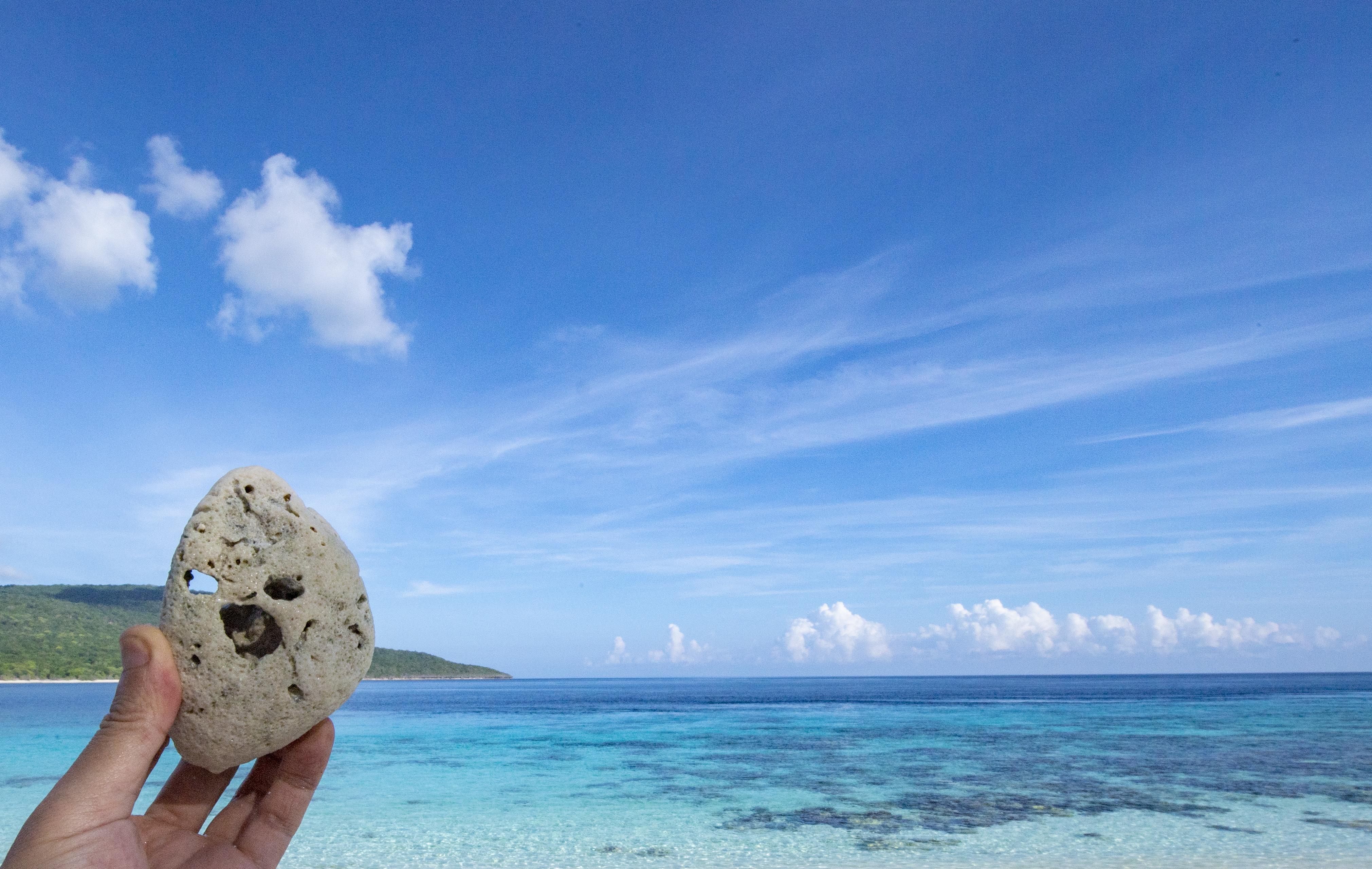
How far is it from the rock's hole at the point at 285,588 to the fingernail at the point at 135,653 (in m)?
1.06

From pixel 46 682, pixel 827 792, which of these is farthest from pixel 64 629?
pixel 827 792

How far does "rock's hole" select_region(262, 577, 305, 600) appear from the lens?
481cm

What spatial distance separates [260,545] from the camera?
→ 4.77 meters

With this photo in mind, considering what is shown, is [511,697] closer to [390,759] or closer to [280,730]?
[390,759]

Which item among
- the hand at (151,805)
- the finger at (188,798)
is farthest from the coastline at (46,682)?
the hand at (151,805)

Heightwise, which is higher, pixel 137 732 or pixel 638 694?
pixel 137 732

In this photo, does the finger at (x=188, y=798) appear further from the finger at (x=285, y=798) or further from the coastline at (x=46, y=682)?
the coastline at (x=46, y=682)

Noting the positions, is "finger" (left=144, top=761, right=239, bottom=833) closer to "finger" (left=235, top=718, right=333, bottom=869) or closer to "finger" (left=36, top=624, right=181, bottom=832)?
"finger" (left=235, top=718, right=333, bottom=869)

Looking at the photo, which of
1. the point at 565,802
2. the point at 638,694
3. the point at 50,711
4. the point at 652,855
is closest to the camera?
the point at 652,855

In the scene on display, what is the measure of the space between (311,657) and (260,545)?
2.56 ft

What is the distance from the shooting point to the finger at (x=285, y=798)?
14.3 feet

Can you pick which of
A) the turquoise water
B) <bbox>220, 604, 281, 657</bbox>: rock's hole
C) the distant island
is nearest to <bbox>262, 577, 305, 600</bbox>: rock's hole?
<bbox>220, 604, 281, 657</bbox>: rock's hole

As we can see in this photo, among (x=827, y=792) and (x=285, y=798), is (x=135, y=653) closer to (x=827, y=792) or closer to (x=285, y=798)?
(x=285, y=798)

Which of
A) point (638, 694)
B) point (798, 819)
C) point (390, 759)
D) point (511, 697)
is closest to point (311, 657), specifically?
point (798, 819)
